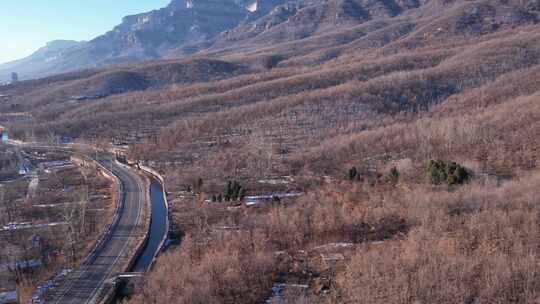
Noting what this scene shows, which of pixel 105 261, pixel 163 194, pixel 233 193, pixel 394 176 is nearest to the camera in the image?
pixel 105 261

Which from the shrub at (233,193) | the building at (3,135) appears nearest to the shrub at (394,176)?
the shrub at (233,193)

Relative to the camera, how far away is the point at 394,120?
43.7 meters

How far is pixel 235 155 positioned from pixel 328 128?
11.7 meters

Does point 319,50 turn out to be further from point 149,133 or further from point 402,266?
point 402,266

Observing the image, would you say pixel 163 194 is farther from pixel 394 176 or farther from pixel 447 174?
pixel 447 174

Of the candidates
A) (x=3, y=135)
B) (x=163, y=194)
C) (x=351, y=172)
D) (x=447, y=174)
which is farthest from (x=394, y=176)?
(x=3, y=135)

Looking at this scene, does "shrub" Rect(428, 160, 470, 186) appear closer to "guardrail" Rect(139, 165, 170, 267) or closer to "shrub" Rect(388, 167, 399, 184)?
"shrub" Rect(388, 167, 399, 184)

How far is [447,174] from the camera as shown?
76.5 ft

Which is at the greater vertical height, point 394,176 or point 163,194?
point 394,176

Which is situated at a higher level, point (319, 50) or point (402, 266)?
point (319, 50)

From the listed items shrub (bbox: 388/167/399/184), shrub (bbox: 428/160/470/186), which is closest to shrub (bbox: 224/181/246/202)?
shrub (bbox: 388/167/399/184)

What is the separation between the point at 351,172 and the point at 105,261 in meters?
14.9

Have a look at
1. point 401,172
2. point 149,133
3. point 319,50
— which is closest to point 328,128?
point 401,172

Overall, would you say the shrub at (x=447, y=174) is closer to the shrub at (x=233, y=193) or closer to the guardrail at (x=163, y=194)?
the shrub at (x=233, y=193)
